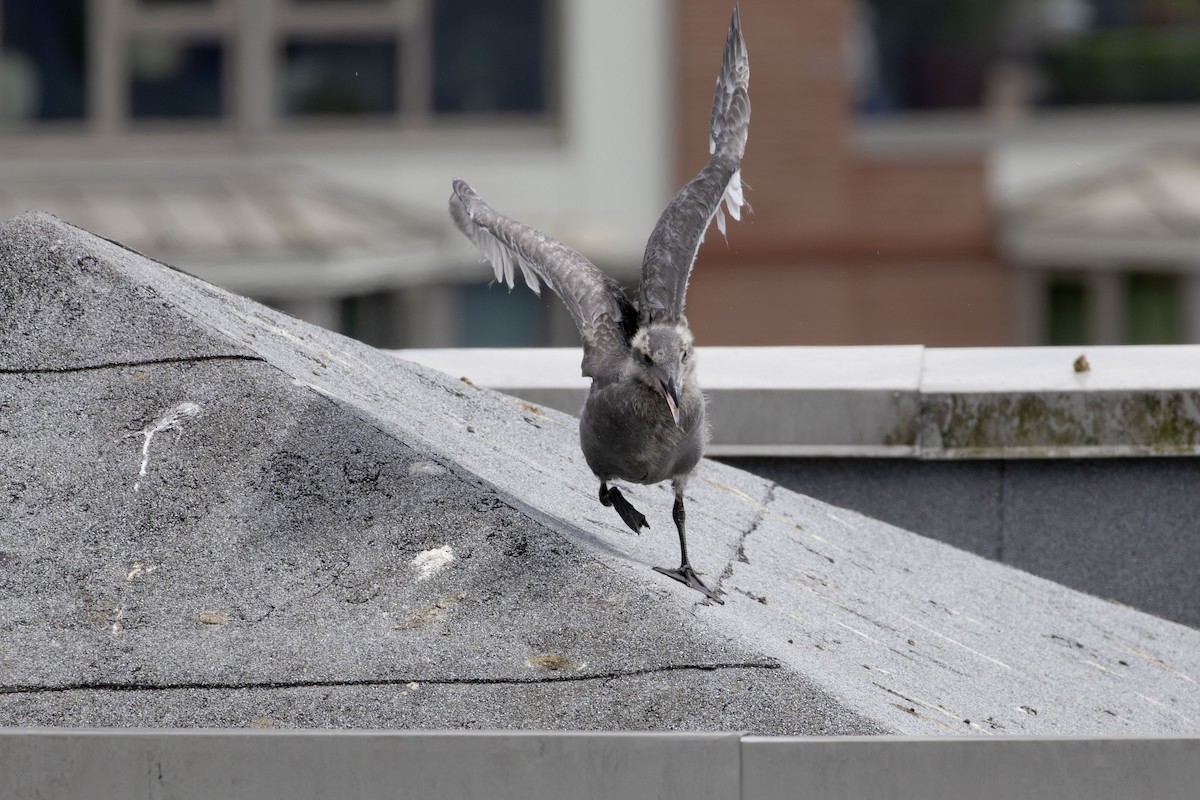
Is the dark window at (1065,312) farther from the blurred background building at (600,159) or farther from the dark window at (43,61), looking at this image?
the dark window at (43,61)

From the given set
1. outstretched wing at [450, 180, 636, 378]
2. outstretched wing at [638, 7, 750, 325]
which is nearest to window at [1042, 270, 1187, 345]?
outstretched wing at [638, 7, 750, 325]

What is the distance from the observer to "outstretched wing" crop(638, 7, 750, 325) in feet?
19.8

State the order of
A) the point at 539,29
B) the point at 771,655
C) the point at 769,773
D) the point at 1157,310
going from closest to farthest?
the point at 769,773 → the point at 771,655 → the point at 1157,310 → the point at 539,29

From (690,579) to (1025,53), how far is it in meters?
19.8

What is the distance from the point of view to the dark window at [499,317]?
22.7 m

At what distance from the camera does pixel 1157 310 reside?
21.3 meters

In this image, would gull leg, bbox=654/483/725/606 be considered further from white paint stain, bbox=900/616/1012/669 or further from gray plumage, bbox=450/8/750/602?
white paint stain, bbox=900/616/1012/669

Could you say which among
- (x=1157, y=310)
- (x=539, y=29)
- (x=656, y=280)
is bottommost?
(x=1157, y=310)

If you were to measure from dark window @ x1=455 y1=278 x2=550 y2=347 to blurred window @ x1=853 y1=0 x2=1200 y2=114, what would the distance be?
17.0ft

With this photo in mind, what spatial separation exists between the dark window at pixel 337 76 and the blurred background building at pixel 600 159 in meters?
0.03

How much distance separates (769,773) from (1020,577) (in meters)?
3.84

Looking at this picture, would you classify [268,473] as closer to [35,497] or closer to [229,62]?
[35,497]

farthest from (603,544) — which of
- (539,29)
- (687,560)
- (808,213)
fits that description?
(539,29)

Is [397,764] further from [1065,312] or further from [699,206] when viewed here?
[1065,312]
